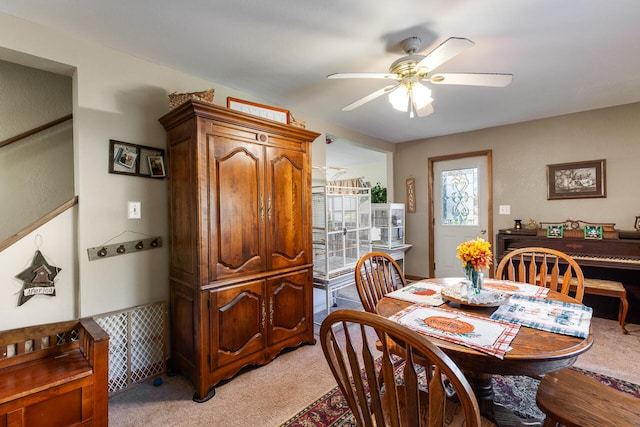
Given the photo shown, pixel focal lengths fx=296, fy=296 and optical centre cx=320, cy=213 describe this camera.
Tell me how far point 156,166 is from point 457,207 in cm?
392

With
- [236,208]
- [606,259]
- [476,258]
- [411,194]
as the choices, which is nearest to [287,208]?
[236,208]

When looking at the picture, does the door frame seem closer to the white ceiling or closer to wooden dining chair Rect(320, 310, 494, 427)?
the white ceiling

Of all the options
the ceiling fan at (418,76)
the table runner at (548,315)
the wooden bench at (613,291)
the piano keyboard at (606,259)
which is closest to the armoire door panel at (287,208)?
the ceiling fan at (418,76)

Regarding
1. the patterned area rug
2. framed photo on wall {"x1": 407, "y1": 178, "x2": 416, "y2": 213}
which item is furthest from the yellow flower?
framed photo on wall {"x1": 407, "y1": 178, "x2": 416, "y2": 213}

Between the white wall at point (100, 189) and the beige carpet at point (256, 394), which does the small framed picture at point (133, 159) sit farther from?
the beige carpet at point (256, 394)

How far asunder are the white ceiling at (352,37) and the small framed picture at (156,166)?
28.7 inches

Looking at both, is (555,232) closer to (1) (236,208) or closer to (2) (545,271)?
(2) (545,271)

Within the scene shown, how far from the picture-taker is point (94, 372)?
1.41 m

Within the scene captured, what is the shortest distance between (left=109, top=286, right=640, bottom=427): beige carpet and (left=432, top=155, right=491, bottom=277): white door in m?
1.96

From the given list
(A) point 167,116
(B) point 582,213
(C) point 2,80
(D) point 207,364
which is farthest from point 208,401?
(B) point 582,213

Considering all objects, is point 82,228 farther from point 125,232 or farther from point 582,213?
point 582,213

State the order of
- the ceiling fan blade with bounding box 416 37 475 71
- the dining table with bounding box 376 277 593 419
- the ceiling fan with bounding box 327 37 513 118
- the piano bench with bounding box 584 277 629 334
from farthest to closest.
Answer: the piano bench with bounding box 584 277 629 334 < the ceiling fan with bounding box 327 37 513 118 < the ceiling fan blade with bounding box 416 37 475 71 < the dining table with bounding box 376 277 593 419

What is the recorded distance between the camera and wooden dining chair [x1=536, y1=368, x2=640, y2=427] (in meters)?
1.07

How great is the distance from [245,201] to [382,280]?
3.69 feet
